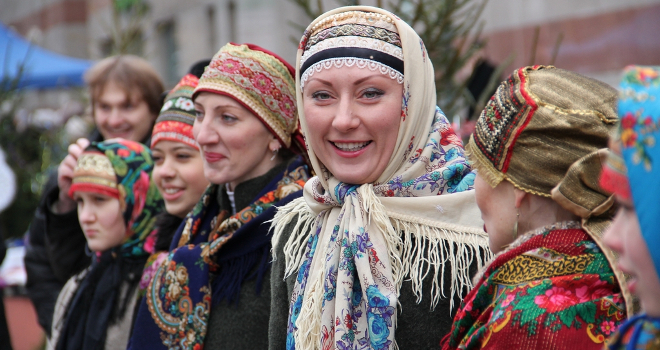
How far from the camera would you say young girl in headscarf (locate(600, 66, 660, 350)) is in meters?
1.16

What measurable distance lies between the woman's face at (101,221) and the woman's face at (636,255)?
10.0 feet

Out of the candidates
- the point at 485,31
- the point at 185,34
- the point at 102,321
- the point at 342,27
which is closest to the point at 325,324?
the point at 342,27

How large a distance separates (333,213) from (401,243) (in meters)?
0.32

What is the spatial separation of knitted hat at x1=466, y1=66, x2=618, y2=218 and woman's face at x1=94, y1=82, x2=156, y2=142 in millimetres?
3000

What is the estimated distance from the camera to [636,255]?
123cm

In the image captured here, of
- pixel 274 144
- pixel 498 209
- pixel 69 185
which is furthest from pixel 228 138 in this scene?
pixel 69 185

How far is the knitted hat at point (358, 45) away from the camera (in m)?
2.39

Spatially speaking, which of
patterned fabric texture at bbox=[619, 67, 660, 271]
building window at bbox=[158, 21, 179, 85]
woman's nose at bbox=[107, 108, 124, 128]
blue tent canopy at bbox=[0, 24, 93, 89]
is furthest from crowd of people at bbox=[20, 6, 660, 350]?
building window at bbox=[158, 21, 179, 85]

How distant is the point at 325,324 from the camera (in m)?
2.38

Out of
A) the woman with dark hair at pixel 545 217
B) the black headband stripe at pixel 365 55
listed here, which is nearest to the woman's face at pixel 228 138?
the black headband stripe at pixel 365 55

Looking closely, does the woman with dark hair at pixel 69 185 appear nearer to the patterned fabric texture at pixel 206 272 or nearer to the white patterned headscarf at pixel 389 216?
the patterned fabric texture at pixel 206 272

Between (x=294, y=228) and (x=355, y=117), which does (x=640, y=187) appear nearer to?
(x=355, y=117)

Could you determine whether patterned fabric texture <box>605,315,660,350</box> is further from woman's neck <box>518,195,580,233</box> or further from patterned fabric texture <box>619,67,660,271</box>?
woman's neck <box>518,195,580,233</box>

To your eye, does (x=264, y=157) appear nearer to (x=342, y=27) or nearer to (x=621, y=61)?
(x=342, y=27)
